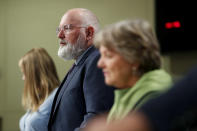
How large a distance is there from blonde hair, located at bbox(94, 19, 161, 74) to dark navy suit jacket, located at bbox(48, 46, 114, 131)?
28.5 inches

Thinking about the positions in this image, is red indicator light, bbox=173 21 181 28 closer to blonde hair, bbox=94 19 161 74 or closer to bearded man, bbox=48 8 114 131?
bearded man, bbox=48 8 114 131

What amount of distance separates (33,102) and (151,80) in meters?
2.03

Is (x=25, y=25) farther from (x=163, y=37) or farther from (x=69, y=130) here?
(x=69, y=130)

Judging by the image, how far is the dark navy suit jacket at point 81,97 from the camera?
188cm

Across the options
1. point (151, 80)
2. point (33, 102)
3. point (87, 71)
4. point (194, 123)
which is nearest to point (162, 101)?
point (194, 123)

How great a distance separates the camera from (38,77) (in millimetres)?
3059

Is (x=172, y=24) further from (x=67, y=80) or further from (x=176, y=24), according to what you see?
(x=67, y=80)

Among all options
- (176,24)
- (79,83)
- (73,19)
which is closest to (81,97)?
(79,83)

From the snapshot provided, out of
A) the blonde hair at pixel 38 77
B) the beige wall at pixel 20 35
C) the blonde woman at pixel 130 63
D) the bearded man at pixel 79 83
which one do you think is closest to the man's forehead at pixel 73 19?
the bearded man at pixel 79 83

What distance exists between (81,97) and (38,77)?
111 cm

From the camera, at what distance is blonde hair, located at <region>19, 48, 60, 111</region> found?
3.03m

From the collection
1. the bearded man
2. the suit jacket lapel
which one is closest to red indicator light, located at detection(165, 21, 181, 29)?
the bearded man

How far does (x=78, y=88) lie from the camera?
2.01 m

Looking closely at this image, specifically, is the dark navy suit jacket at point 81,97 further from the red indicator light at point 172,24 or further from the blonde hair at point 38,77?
the red indicator light at point 172,24
